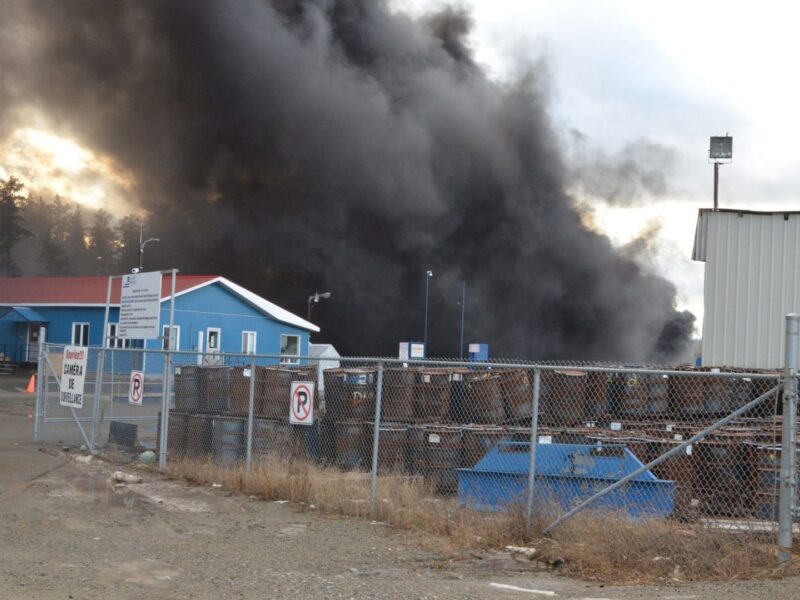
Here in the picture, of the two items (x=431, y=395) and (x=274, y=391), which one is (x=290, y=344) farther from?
(x=431, y=395)

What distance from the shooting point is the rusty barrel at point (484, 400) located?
1140 centimetres

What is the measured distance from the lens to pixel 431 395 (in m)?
11.4

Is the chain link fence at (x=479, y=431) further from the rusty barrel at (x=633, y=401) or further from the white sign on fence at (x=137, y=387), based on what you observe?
the white sign on fence at (x=137, y=387)

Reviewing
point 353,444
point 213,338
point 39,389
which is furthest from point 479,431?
point 213,338

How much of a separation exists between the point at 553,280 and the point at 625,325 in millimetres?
6580

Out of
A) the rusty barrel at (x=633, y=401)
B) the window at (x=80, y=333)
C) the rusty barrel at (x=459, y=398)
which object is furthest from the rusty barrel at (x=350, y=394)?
the window at (x=80, y=333)

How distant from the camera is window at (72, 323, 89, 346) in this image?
3697cm

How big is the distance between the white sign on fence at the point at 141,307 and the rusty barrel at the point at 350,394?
4.24 meters

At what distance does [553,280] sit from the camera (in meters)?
66.8

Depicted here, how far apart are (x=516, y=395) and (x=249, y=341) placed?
29.0 metres

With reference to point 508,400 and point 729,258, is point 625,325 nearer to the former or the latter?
point 729,258

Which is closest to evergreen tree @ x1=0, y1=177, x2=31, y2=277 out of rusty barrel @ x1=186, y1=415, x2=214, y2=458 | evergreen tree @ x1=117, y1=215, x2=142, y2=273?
evergreen tree @ x1=117, y1=215, x2=142, y2=273

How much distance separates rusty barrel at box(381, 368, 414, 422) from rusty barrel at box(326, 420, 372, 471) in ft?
1.27

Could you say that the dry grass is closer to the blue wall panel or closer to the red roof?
the blue wall panel
